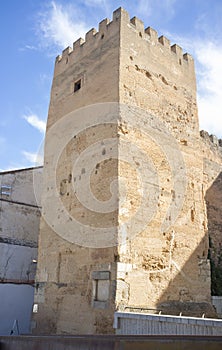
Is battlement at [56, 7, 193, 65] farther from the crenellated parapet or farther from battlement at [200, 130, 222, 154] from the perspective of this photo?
battlement at [200, 130, 222, 154]

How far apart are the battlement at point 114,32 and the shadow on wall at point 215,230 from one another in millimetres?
3868

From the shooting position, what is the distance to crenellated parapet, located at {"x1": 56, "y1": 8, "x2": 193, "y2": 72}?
7988 mm

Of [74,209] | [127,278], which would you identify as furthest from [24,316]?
[127,278]

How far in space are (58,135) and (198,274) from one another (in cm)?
494

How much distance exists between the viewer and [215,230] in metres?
9.35

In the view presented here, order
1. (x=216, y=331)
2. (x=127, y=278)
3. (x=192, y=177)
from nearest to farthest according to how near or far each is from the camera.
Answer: (x=216, y=331), (x=127, y=278), (x=192, y=177)

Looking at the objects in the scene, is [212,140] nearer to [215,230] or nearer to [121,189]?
[215,230]

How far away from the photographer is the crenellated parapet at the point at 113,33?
799 cm

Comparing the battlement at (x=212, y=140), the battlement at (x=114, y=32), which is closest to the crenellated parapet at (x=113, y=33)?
the battlement at (x=114, y=32)

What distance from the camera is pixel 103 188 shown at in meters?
6.71

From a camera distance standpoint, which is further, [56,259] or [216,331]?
[56,259]

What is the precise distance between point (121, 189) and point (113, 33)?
402 cm

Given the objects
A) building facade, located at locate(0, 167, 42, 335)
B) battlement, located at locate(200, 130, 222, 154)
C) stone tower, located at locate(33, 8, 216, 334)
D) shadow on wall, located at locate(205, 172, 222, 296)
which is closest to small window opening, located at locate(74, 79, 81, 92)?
stone tower, located at locate(33, 8, 216, 334)

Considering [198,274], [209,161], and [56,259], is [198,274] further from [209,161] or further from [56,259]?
[209,161]
